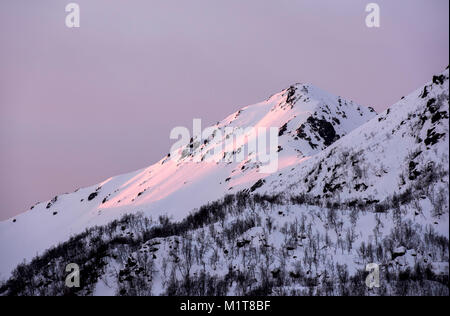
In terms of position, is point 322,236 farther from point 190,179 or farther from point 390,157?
point 190,179

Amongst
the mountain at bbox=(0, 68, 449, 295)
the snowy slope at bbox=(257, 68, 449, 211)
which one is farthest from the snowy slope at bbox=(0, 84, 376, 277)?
the mountain at bbox=(0, 68, 449, 295)

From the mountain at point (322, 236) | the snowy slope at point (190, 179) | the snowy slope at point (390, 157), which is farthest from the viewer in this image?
the snowy slope at point (190, 179)

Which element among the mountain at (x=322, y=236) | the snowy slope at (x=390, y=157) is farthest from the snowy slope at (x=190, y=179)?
the mountain at (x=322, y=236)

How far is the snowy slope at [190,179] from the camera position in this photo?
86875 mm

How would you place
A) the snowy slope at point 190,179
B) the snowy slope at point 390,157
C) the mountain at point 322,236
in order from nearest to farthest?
the mountain at point 322,236, the snowy slope at point 390,157, the snowy slope at point 190,179

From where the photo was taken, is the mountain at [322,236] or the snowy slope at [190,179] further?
the snowy slope at [190,179]

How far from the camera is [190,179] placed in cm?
10362

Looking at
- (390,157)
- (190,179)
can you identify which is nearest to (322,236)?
(390,157)

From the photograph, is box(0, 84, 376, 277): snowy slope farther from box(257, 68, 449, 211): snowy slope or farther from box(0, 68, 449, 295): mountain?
box(0, 68, 449, 295): mountain

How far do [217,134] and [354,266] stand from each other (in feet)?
389

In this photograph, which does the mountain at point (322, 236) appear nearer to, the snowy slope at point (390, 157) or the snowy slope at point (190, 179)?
the snowy slope at point (390, 157)

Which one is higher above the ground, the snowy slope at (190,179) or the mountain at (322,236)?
the snowy slope at (190,179)
